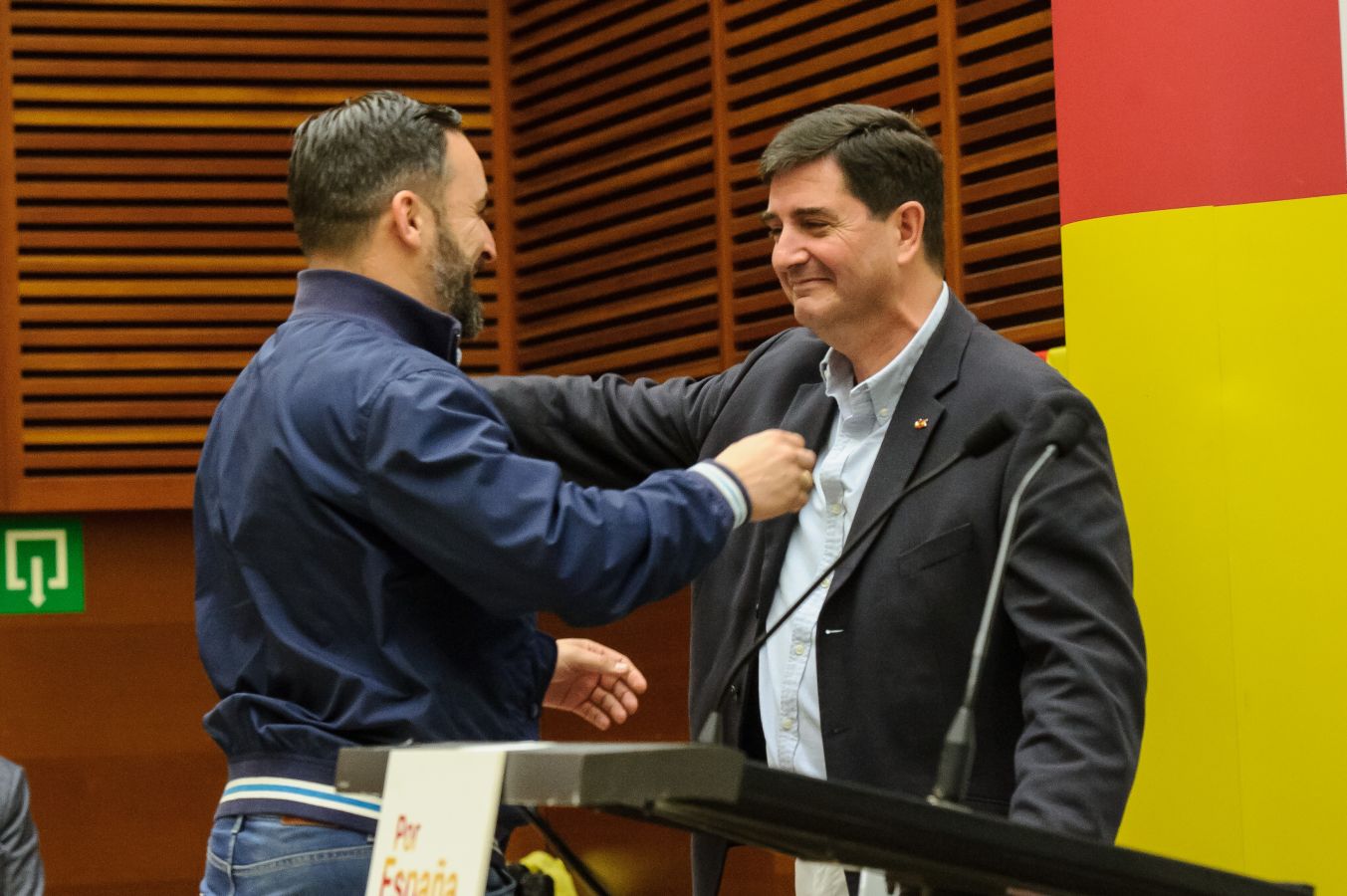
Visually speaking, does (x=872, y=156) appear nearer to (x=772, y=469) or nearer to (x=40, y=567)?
(x=772, y=469)

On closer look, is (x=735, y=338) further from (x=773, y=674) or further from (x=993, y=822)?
(x=993, y=822)

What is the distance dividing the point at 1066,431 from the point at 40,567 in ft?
13.5

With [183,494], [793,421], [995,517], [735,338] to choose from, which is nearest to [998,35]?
[735,338]

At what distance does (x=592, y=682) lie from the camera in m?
2.23

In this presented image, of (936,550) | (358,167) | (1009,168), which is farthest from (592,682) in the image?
(1009,168)

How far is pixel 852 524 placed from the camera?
2.30 m

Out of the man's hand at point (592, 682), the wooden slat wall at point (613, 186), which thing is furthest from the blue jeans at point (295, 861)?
the wooden slat wall at point (613, 186)

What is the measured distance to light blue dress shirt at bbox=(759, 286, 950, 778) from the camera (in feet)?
7.57

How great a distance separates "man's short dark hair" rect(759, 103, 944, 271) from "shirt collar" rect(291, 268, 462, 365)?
56 centimetres

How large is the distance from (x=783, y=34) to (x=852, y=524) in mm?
2651

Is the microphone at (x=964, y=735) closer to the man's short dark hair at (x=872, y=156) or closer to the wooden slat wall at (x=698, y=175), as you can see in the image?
the man's short dark hair at (x=872, y=156)

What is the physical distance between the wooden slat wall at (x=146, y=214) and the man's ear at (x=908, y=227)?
10.0ft

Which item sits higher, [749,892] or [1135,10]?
[1135,10]

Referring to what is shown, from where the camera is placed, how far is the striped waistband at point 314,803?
192 centimetres
